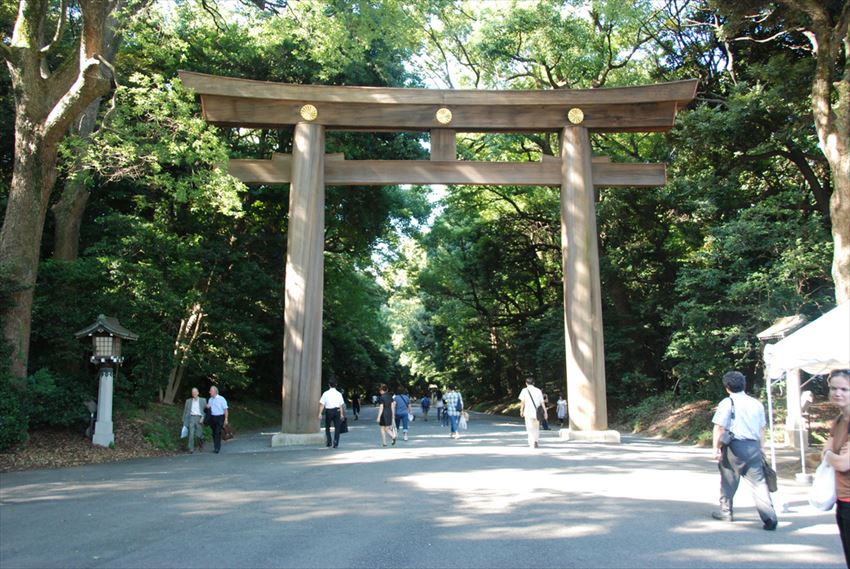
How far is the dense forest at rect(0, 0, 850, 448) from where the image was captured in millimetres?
13312

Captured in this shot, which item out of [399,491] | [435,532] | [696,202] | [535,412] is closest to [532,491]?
[399,491]

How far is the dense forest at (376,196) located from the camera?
43.7 feet

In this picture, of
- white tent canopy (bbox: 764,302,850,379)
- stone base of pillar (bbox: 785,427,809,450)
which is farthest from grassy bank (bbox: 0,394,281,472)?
stone base of pillar (bbox: 785,427,809,450)

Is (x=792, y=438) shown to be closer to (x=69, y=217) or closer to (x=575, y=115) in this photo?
(x=575, y=115)

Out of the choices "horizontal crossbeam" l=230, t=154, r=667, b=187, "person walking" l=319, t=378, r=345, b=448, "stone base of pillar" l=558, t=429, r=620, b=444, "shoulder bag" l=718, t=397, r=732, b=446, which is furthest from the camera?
"horizontal crossbeam" l=230, t=154, r=667, b=187

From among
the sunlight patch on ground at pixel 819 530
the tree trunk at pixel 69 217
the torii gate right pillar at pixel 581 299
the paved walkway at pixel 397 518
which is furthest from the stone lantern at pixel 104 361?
the sunlight patch on ground at pixel 819 530

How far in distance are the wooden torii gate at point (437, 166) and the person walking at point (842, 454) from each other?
10.8m

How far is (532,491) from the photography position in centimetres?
844

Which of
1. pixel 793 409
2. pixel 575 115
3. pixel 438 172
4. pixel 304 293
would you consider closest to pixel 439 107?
pixel 438 172

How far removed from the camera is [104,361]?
14.0 m

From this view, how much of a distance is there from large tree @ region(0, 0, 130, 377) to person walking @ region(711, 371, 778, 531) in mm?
11496

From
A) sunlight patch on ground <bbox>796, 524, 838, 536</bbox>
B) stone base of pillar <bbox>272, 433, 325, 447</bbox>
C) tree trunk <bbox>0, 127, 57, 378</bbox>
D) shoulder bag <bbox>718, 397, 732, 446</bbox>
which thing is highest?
tree trunk <bbox>0, 127, 57, 378</bbox>

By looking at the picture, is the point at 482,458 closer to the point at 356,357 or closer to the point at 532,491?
the point at 532,491

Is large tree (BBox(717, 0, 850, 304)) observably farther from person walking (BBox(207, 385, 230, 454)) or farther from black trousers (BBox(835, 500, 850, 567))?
person walking (BBox(207, 385, 230, 454))
